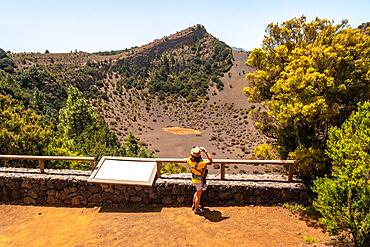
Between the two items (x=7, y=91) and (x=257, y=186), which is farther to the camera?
(x=7, y=91)

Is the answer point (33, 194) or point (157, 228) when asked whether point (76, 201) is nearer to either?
point (33, 194)

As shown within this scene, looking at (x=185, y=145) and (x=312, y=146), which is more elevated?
(x=312, y=146)

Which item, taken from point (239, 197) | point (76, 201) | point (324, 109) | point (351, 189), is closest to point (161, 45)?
point (76, 201)

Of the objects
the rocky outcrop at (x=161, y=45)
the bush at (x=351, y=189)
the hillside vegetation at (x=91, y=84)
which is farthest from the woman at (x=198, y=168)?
the rocky outcrop at (x=161, y=45)

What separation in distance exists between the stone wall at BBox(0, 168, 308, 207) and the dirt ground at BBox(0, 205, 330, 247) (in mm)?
294

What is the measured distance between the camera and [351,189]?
6.04 m

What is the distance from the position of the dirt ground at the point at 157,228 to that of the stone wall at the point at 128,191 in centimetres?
29

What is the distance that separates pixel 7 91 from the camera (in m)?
45.0

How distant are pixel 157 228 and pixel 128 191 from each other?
1.78m

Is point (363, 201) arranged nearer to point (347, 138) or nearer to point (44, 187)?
point (347, 138)

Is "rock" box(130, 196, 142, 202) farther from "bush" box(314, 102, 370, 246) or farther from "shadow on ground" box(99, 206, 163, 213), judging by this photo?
"bush" box(314, 102, 370, 246)

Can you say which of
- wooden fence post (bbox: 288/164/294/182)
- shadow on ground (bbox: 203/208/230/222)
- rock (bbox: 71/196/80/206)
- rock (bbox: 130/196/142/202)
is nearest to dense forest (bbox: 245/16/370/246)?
wooden fence post (bbox: 288/164/294/182)

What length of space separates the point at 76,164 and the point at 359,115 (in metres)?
16.6

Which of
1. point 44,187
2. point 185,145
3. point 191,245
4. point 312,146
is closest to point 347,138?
point 312,146
